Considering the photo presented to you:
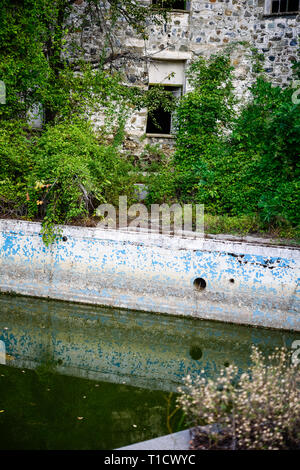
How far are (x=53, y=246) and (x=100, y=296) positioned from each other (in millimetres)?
1415

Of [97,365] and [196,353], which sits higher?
[196,353]

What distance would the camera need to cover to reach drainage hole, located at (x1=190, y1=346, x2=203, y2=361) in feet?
24.0

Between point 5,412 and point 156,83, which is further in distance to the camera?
point 156,83

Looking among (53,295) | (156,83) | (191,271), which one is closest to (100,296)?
(53,295)

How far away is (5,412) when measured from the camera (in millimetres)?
5137

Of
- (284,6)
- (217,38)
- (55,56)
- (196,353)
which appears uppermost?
(284,6)

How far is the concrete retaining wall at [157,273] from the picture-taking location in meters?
8.05

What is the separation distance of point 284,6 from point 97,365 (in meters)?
12.0

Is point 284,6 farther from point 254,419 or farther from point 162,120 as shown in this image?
point 254,419

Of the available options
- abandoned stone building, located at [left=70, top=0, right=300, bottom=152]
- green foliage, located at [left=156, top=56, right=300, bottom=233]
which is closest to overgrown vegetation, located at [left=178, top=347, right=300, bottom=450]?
green foliage, located at [left=156, top=56, right=300, bottom=233]

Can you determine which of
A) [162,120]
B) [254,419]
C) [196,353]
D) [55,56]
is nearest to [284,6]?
[162,120]

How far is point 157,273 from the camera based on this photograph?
8.53 meters

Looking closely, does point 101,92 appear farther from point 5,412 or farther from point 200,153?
point 5,412

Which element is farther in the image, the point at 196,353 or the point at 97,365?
the point at 196,353
